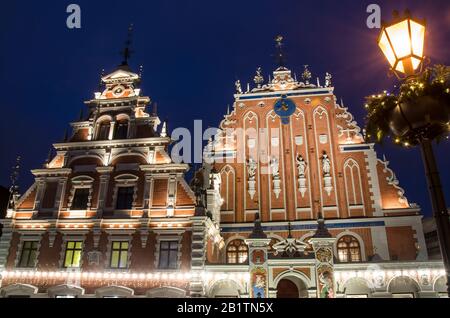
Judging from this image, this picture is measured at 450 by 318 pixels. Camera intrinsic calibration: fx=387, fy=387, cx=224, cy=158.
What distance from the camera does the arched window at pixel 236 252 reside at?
83.1ft

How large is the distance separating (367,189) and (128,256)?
15.7 meters

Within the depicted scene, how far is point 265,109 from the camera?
96.9ft

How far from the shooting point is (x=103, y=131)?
85.7 ft

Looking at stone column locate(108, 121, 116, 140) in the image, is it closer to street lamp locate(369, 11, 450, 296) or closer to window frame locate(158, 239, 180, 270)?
window frame locate(158, 239, 180, 270)

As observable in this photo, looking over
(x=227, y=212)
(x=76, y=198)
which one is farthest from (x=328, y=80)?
(x=76, y=198)

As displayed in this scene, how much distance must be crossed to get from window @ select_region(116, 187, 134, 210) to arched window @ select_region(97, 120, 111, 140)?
163 inches

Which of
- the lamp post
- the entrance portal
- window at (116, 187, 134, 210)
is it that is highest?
window at (116, 187, 134, 210)

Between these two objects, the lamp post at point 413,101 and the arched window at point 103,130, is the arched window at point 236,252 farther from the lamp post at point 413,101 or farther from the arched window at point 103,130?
the lamp post at point 413,101

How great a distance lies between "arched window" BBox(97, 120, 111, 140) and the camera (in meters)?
25.8

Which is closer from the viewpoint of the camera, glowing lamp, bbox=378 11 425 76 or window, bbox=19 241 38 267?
glowing lamp, bbox=378 11 425 76

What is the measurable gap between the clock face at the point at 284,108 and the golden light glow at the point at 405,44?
912 inches

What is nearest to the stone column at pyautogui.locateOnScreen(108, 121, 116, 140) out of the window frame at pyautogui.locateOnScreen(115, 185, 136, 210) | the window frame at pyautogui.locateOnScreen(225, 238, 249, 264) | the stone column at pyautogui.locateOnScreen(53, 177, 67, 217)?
the window frame at pyautogui.locateOnScreen(115, 185, 136, 210)

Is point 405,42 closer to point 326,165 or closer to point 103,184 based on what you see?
point 103,184
